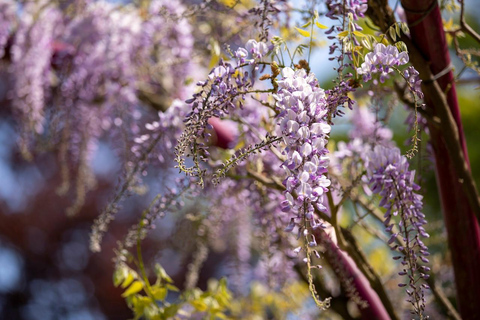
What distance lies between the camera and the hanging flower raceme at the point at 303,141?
485 millimetres

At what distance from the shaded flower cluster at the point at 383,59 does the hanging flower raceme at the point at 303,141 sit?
0.05 m

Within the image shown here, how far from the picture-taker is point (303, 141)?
0.50m

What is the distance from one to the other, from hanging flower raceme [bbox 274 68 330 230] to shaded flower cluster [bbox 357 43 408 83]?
5cm

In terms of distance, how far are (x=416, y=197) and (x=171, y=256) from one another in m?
2.67

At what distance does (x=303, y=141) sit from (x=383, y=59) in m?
0.11

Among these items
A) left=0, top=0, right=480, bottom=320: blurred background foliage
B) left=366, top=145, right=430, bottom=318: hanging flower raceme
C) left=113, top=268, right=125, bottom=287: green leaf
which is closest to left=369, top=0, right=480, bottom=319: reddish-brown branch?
left=366, top=145, right=430, bottom=318: hanging flower raceme

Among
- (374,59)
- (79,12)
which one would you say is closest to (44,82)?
(79,12)

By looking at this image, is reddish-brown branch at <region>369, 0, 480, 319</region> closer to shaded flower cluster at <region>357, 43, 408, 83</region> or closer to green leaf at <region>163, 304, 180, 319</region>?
shaded flower cluster at <region>357, 43, 408, 83</region>

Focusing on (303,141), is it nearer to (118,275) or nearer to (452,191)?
(452,191)

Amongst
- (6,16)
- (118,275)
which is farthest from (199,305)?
(6,16)

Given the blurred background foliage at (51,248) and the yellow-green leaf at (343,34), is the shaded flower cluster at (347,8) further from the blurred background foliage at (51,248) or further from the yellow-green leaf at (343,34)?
the blurred background foliage at (51,248)

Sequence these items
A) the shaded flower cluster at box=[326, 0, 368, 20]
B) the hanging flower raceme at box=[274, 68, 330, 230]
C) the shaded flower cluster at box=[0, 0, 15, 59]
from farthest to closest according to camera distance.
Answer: the shaded flower cluster at box=[0, 0, 15, 59] → the shaded flower cluster at box=[326, 0, 368, 20] → the hanging flower raceme at box=[274, 68, 330, 230]

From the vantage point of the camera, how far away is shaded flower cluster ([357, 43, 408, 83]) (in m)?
0.51

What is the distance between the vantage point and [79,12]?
138 cm
